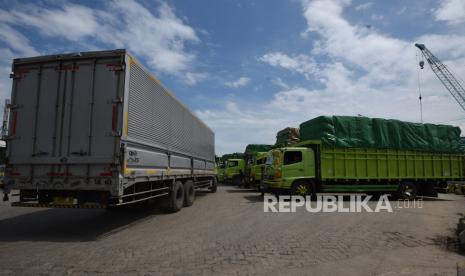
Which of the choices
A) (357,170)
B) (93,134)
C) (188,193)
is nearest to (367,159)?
(357,170)

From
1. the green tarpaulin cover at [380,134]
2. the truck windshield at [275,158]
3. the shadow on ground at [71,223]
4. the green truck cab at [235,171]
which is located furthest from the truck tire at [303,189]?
the green truck cab at [235,171]

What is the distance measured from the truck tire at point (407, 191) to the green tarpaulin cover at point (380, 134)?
1754 millimetres

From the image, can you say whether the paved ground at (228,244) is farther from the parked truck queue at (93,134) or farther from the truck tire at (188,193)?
the truck tire at (188,193)

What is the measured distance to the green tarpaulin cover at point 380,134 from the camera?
14.4 meters

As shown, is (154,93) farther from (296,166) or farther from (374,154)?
(374,154)

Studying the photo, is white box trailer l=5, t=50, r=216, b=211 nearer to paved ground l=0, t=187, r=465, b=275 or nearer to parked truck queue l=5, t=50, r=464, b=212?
parked truck queue l=5, t=50, r=464, b=212

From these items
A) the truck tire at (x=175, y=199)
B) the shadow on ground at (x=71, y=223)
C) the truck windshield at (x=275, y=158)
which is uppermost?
the truck windshield at (x=275, y=158)

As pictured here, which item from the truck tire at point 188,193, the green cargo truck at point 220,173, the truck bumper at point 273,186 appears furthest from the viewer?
the green cargo truck at point 220,173

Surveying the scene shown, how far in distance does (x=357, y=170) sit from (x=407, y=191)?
9.43 ft

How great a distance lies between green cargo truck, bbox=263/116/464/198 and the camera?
45.0ft

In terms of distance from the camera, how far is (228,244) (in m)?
6.17

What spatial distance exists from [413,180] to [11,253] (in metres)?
15.8

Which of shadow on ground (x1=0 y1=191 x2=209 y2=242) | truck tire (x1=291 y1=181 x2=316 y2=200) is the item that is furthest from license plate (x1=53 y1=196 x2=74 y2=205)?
truck tire (x1=291 y1=181 x2=316 y2=200)

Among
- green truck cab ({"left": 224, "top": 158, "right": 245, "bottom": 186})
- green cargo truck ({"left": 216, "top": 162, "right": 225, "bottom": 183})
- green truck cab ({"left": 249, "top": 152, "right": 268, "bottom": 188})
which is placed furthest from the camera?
green cargo truck ({"left": 216, "top": 162, "right": 225, "bottom": 183})
